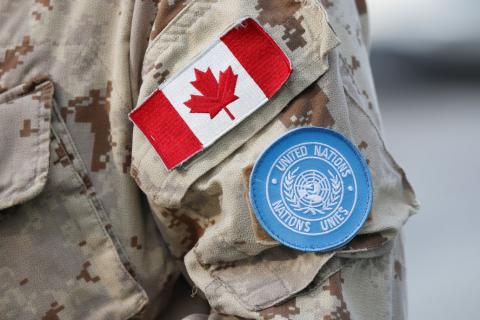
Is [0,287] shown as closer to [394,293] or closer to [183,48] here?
[183,48]

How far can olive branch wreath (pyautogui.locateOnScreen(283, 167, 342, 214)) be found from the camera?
84 centimetres

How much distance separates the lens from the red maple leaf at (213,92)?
870mm

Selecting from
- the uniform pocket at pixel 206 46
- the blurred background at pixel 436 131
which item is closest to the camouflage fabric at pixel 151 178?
the uniform pocket at pixel 206 46

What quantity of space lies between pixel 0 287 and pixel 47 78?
0.27 metres

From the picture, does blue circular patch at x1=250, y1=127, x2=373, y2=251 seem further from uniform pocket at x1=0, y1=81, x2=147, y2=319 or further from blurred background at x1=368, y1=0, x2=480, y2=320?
blurred background at x1=368, y1=0, x2=480, y2=320

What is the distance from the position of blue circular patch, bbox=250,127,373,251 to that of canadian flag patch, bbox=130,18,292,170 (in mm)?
71

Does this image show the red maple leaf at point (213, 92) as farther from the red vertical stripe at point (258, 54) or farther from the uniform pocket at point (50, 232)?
the uniform pocket at point (50, 232)

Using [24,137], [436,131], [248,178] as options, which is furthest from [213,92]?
[436,131]

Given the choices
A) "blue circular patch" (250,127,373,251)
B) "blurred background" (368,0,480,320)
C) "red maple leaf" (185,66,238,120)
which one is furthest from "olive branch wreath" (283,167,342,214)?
"blurred background" (368,0,480,320)

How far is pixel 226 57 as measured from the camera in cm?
88

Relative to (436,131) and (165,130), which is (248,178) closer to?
(165,130)

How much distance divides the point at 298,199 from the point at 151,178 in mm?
186

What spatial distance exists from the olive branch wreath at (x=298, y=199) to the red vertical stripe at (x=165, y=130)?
0.40 feet

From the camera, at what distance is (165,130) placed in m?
0.89
